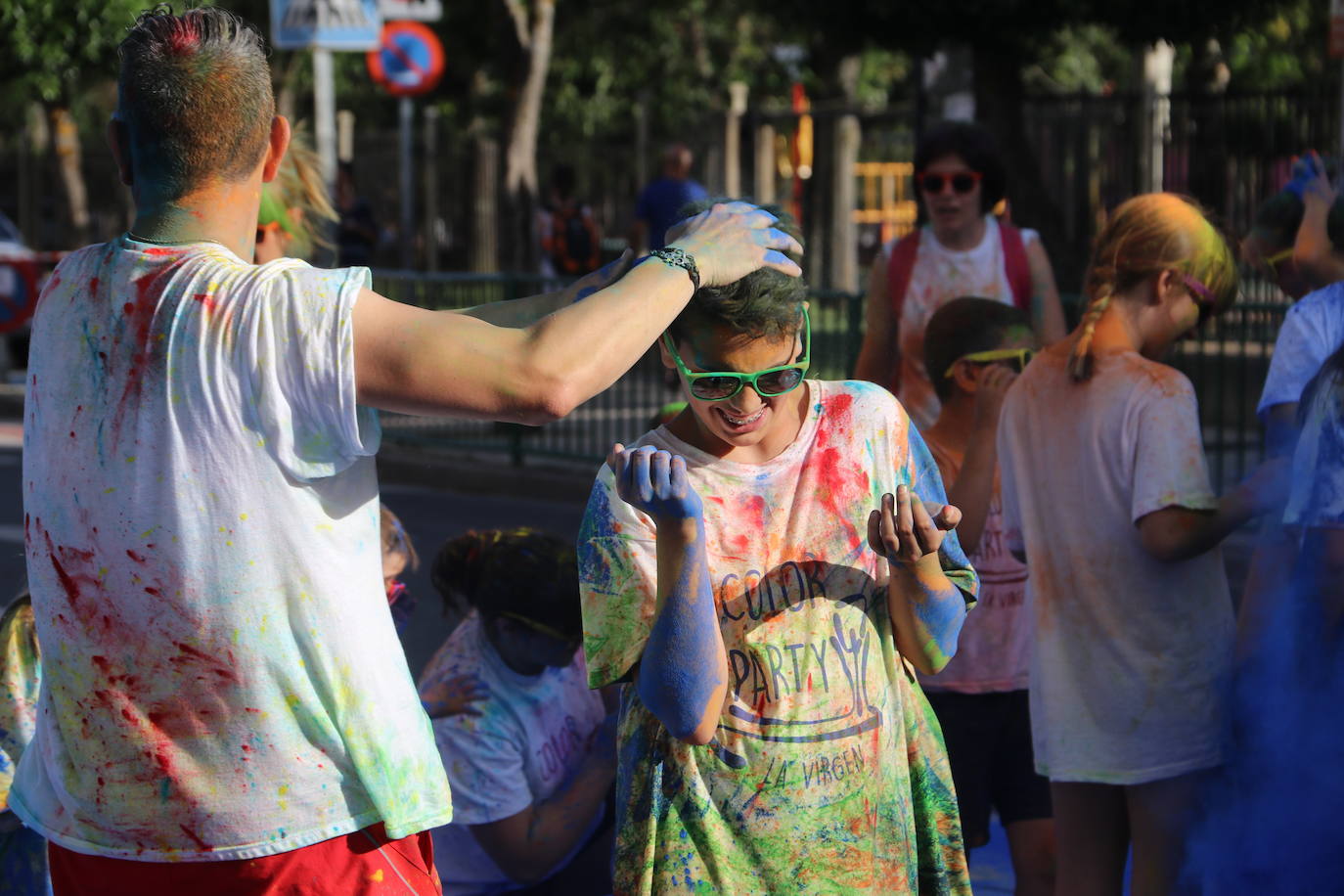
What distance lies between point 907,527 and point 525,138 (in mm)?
16545

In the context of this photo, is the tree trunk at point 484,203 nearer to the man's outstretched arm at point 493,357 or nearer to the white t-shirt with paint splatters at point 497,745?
the white t-shirt with paint splatters at point 497,745

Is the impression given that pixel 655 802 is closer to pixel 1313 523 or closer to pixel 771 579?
pixel 771 579

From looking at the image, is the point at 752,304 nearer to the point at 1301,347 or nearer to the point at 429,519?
the point at 1301,347

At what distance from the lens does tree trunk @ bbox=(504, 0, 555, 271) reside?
708 inches

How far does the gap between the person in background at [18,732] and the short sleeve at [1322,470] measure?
93.4 inches

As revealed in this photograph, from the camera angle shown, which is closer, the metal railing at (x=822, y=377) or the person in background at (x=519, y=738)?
the person in background at (x=519, y=738)

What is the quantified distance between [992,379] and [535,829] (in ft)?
4.57

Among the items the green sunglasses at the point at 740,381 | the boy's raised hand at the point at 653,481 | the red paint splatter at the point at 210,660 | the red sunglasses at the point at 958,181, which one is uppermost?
the red sunglasses at the point at 958,181

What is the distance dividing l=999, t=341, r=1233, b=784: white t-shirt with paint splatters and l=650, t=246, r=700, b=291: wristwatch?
1276 millimetres

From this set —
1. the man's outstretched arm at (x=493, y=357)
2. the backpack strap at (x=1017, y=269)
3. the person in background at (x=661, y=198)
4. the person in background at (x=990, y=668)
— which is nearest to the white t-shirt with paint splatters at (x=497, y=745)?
the person in background at (x=990, y=668)

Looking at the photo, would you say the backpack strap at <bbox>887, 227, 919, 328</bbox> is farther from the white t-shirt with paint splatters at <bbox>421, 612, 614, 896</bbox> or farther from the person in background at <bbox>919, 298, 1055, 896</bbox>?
the white t-shirt with paint splatters at <bbox>421, 612, 614, 896</bbox>

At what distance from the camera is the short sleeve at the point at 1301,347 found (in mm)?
3359

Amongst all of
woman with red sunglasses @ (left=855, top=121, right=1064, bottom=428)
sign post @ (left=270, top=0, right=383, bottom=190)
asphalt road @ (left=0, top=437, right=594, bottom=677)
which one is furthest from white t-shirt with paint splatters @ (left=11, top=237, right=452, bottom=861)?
sign post @ (left=270, top=0, right=383, bottom=190)

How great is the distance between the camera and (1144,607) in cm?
323
